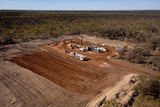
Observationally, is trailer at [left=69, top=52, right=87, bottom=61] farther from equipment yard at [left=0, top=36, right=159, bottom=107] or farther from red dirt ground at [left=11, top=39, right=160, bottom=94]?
red dirt ground at [left=11, top=39, right=160, bottom=94]

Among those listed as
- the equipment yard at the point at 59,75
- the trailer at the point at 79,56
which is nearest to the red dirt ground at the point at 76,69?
the equipment yard at the point at 59,75

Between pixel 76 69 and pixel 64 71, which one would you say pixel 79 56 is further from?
pixel 64 71

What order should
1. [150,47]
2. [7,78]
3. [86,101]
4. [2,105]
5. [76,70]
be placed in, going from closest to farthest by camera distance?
[2,105] < [86,101] < [7,78] < [76,70] < [150,47]

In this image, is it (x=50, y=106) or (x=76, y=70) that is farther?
(x=76, y=70)

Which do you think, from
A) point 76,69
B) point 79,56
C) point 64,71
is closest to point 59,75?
point 64,71

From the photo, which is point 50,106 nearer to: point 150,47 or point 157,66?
point 157,66

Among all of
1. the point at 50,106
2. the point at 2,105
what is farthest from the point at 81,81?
the point at 2,105

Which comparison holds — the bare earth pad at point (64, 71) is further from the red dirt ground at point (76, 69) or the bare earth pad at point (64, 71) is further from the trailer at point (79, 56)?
the trailer at point (79, 56)

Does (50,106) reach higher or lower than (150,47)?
lower
